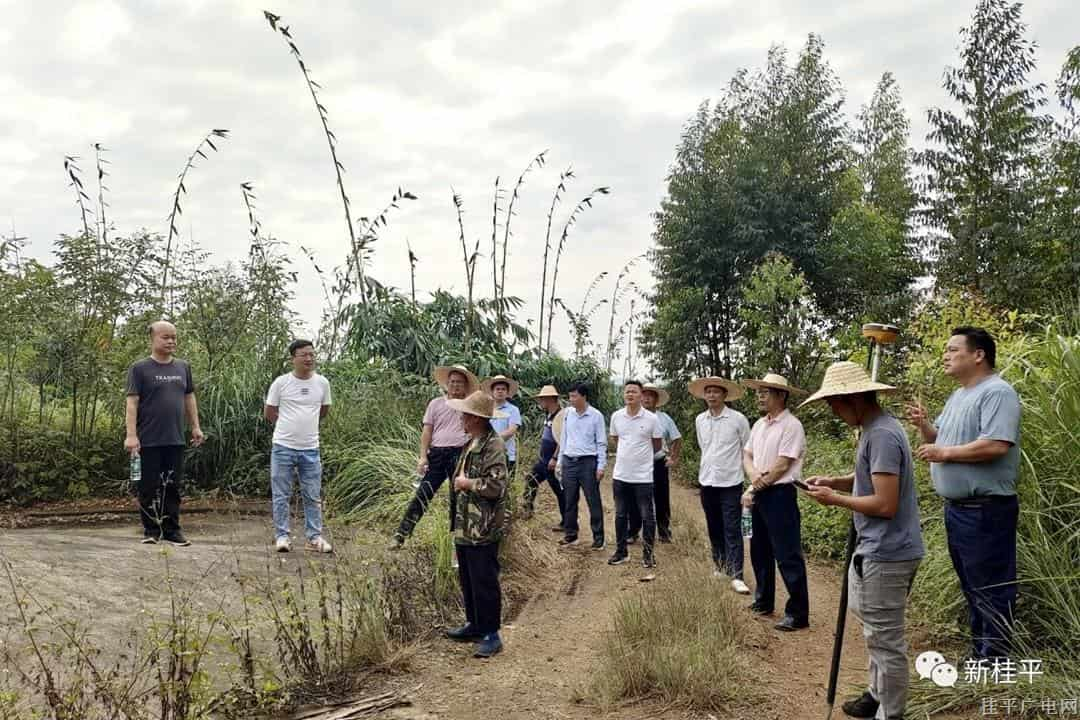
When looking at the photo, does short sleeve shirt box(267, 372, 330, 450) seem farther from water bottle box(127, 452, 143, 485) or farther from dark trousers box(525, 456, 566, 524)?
dark trousers box(525, 456, 566, 524)

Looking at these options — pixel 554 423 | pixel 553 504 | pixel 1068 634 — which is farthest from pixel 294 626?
pixel 553 504

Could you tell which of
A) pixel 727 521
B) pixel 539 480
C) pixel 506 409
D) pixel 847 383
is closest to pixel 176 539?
pixel 506 409

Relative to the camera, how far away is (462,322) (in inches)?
559

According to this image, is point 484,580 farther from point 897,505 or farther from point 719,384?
point 719,384

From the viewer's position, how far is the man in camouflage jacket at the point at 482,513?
16.7 ft

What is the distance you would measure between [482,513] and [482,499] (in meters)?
0.08

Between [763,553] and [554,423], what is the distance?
374 cm

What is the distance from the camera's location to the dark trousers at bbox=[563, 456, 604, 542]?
828 cm

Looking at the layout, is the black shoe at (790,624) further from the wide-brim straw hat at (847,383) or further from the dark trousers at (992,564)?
the wide-brim straw hat at (847,383)

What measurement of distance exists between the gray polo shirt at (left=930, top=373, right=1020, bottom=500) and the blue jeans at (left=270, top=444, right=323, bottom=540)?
4.74 metres

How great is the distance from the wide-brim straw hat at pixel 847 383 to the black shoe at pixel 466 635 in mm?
2648

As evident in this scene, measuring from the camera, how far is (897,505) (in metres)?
3.67

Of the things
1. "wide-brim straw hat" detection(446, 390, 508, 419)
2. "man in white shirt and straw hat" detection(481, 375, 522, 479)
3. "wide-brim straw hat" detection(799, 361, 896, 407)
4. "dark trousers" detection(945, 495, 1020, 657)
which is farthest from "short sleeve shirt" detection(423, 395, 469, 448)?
"dark trousers" detection(945, 495, 1020, 657)

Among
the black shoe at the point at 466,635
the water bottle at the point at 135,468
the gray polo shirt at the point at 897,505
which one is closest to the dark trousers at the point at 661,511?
the black shoe at the point at 466,635
